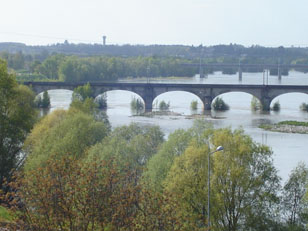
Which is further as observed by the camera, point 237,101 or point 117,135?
point 237,101

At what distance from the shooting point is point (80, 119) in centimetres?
2252

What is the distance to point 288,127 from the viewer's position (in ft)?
124

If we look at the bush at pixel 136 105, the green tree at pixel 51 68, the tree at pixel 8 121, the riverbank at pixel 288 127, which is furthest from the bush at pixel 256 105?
the tree at pixel 8 121

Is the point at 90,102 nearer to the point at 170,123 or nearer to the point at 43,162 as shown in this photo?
the point at 170,123

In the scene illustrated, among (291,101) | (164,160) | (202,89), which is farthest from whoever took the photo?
(291,101)

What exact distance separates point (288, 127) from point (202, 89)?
558 inches

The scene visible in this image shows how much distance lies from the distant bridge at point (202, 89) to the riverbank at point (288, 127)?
1051 centimetres

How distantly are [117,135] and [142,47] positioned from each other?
145295 millimetres

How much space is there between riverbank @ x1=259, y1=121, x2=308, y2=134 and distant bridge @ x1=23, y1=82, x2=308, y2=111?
10509 millimetres

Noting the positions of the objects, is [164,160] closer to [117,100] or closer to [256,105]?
[256,105]

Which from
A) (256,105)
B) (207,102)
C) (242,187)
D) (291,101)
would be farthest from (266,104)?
(242,187)

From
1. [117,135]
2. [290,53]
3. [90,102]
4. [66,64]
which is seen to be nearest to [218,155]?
[117,135]

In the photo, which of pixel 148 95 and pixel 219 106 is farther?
pixel 148 95

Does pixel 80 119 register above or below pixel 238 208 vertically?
above
